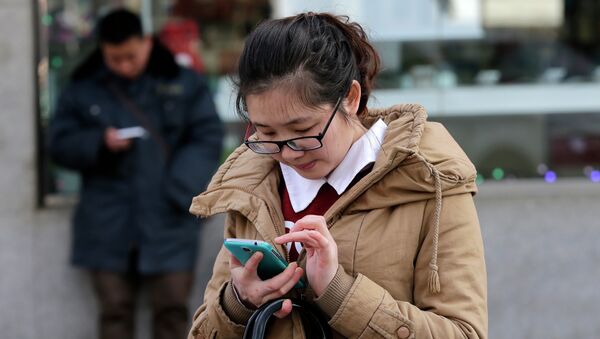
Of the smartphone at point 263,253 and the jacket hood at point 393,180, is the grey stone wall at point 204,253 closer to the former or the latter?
the jacket hood at point 393,180

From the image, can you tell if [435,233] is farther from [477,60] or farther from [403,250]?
[477,60]

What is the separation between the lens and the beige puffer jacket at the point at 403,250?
2.41 metres

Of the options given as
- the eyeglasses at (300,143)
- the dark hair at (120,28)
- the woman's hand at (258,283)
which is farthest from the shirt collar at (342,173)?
the dark hair at (120,28)

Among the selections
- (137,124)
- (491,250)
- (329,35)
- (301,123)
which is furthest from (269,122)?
(491,250)

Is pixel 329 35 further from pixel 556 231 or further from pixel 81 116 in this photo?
pixel 556 231

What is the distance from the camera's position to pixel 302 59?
2451mm

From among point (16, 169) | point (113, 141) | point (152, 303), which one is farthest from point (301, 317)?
point (16, 169)

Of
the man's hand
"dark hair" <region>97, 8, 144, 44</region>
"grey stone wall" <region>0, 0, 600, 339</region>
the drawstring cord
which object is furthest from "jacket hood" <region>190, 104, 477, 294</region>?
"grey stone wall" <region>0, 0, 600, 339</region>

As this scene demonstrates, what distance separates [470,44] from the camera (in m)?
6.16

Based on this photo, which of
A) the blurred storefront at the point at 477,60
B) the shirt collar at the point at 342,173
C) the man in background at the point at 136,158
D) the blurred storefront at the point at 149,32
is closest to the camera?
the shirt collar at the point at 342,173

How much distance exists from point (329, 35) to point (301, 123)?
228 millimetres

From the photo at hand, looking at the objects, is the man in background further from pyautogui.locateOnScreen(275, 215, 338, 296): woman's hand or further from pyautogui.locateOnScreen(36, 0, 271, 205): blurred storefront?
pyautogui.locateOnScreen(275, 215, 338, 296): woman's hand

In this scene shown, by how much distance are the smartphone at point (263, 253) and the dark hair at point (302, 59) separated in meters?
0.35

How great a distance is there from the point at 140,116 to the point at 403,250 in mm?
3272
